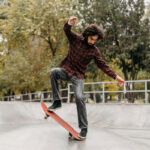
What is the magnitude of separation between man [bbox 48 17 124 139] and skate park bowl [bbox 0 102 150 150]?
40 centimetres

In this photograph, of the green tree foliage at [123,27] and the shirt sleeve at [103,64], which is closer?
the shirt sleeve at [103,64]

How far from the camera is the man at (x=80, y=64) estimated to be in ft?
11.6

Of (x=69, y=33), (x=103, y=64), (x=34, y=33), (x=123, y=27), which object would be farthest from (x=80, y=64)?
(x=123, y=27)

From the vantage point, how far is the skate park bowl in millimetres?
3264

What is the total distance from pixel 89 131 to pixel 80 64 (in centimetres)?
147

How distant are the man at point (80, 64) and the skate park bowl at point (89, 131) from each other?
0.40 m

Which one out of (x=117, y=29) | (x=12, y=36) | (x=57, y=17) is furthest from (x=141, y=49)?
(x=12, y=36)

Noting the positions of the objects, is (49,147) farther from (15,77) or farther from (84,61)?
(15,77)

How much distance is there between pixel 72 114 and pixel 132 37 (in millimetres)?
10978

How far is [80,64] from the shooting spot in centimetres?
373

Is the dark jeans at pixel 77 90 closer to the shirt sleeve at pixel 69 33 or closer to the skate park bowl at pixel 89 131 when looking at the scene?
the skate park bowl at pixel 89 131

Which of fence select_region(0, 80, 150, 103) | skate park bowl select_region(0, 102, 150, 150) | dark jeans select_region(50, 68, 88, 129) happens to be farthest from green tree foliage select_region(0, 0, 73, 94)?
dark jeans select_region(50, 68, 88, 129)

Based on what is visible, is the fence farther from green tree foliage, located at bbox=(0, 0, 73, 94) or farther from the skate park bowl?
the skate park bowl

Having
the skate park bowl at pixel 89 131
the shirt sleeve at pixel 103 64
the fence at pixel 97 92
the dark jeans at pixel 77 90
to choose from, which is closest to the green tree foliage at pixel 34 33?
the fence at pixel 97 92
